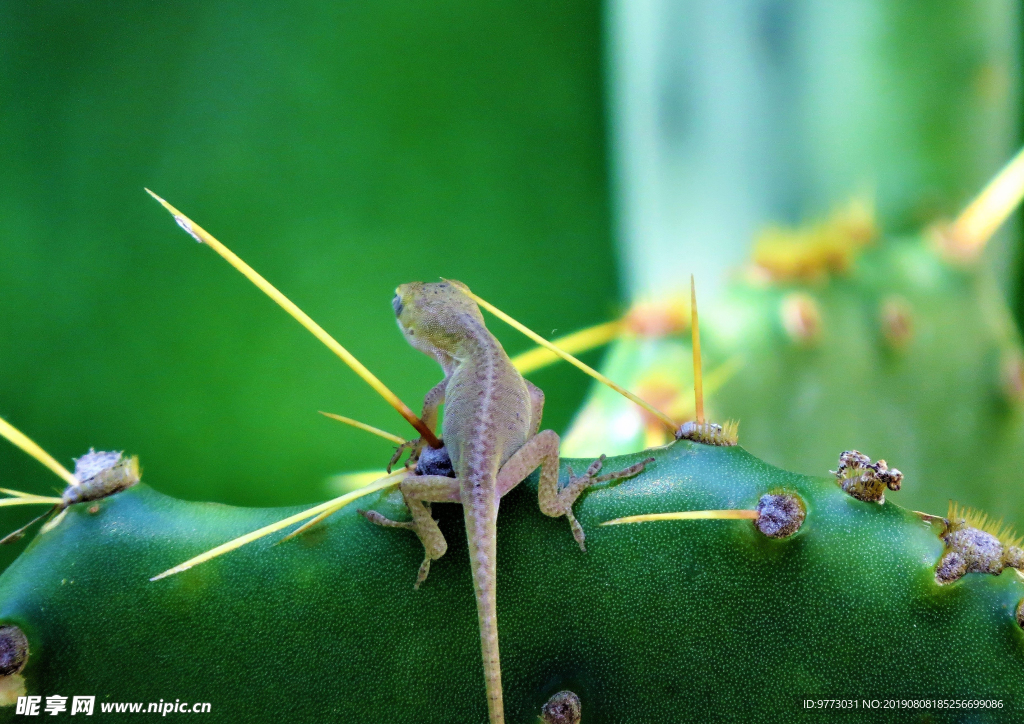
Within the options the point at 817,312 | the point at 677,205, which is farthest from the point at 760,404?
the point at 677,205

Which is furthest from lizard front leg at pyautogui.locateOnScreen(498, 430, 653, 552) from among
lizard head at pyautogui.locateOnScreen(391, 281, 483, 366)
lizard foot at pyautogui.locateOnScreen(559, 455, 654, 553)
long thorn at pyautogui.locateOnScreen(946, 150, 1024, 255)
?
long thorn at pyautogui.locateOnScreen(946, 150, 1024, 255)

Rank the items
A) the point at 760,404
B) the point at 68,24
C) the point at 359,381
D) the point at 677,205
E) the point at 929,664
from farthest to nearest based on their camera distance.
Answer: the point at 359,381
the point at 68,24
the point at 677,205
the point at 760,404
the point at 929,664

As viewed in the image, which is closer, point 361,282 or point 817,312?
point 817,312

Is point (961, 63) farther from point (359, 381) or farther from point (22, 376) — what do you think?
point (22, 376)

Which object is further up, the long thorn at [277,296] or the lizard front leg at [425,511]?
the long thorn at [277,296]

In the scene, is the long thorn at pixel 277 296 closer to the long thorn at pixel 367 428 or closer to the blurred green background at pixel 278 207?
the long thorn at pixel 367 428

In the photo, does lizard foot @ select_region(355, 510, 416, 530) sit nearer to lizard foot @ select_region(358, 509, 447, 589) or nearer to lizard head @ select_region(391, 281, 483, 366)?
lizard foot @ select_region(358, 509, 447, 589)

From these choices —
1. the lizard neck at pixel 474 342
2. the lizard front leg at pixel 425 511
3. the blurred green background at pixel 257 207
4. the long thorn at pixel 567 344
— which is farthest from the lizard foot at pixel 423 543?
the blurred green background at pixel 257 207
